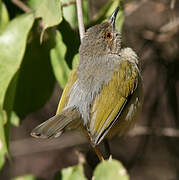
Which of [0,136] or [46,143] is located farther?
[46,143]

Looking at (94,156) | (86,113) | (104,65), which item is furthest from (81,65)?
(94,156)

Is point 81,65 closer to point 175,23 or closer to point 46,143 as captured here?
point 175,23

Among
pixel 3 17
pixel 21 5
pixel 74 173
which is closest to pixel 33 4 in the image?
pixel 21 5

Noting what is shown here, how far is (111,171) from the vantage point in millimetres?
2076

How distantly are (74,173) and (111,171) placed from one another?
892 mm

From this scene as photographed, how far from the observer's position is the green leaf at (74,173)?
2.89m

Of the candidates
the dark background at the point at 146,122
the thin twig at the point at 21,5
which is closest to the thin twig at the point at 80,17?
the thin twig at the point at 21,5

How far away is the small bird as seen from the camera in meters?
3.00

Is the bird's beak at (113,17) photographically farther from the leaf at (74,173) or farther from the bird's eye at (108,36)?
the leaf at (74,173)

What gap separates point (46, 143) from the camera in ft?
20.4

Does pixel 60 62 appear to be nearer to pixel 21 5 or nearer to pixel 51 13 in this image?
pixel 51 13

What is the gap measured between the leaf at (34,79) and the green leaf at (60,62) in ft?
0.32

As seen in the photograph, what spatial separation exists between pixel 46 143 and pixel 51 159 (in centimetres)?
35

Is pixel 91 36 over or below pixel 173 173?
over
